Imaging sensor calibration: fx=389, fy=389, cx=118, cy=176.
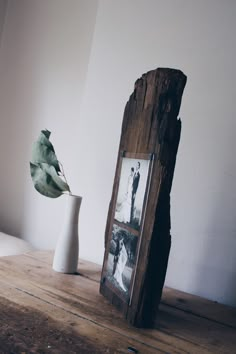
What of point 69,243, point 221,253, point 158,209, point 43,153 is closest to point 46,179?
point 43,153

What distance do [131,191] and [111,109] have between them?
1.77 feet

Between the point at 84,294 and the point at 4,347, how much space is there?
35 centimetres

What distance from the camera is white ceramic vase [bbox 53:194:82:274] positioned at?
115 cm

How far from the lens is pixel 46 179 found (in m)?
1.15

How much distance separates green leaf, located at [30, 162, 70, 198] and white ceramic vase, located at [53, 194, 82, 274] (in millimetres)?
→ 50

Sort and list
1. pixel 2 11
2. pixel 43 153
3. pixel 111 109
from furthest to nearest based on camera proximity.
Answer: pixel 2 11 → pixel 111 109 → pixel 43 153

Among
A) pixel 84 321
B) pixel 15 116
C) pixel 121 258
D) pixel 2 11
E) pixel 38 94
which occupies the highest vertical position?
pixel 2 11

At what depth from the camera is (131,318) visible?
0.83 m

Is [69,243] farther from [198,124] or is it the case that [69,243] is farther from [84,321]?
[198,124]

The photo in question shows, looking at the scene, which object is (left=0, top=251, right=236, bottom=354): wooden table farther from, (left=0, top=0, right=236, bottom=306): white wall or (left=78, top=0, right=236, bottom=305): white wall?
(left=0, top=0, right=236, bottom=306): white wall

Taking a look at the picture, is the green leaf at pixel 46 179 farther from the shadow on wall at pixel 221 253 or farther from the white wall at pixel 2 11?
the white wall at pixel 2 11

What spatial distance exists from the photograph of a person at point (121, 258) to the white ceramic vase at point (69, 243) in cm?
18

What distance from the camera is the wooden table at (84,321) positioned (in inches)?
27.9

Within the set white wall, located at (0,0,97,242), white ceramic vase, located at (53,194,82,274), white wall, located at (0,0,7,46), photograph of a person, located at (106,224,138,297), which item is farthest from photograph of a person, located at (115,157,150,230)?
white wall, located at (0,0,7,46)
